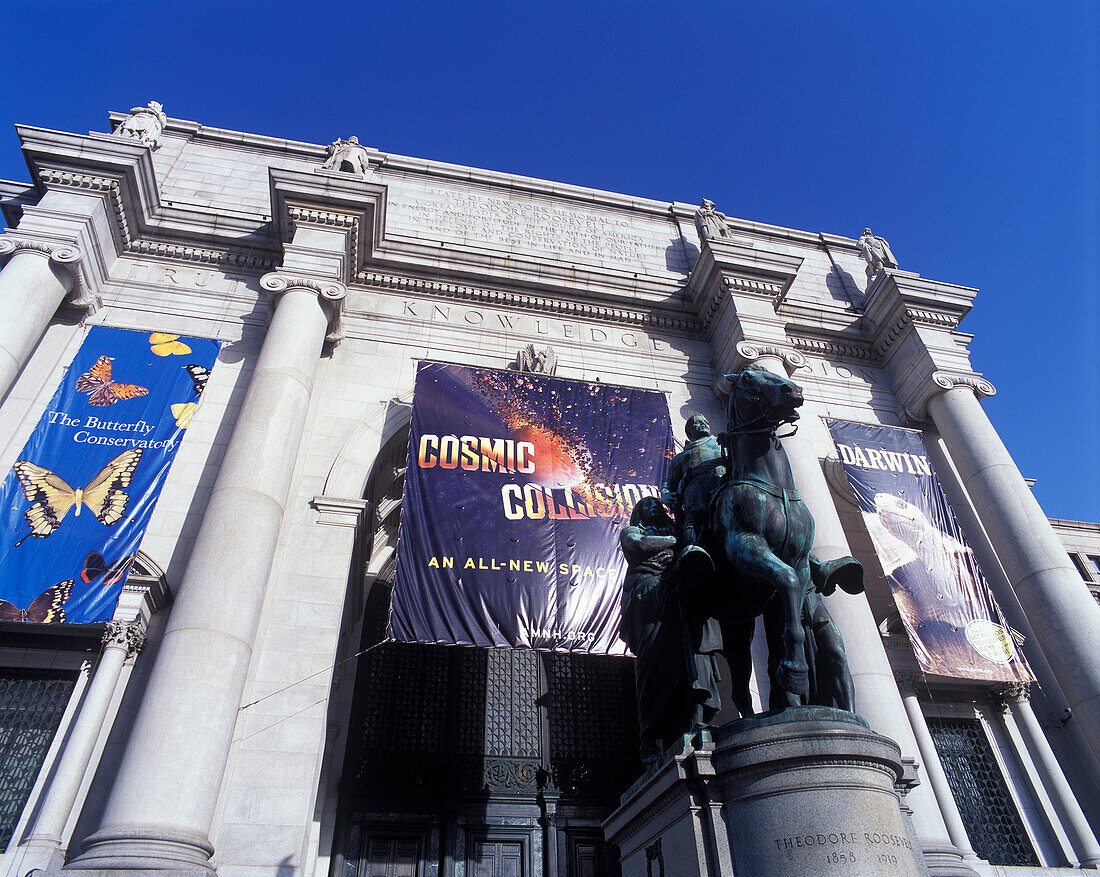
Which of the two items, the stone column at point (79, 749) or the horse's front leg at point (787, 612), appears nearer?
the horse's front leg at point (787, 612)

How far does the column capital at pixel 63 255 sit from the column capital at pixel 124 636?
19.1 ft

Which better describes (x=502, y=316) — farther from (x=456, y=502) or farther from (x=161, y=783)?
(x=161, y=783)

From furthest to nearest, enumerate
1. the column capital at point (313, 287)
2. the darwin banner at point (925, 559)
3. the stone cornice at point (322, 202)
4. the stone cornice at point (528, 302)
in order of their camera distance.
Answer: the stone cornice at point (528, 302) < the stone cornice at point (322, 202) < the column capital at point (313, 287) < the darwin banner at point (925, 559)

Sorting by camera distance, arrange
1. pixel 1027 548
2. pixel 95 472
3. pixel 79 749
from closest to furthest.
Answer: pixel 79 749, pixel 95 472, pixel 1027 548

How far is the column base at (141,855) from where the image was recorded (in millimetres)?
6148

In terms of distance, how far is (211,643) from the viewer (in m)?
7.84

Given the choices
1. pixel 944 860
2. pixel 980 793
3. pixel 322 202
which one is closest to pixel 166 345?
pixel 322 202

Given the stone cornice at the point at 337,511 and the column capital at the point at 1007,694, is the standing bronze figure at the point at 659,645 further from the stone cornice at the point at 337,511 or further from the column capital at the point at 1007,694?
the column capital at the point at 1007,694

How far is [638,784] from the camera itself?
512 centimetres

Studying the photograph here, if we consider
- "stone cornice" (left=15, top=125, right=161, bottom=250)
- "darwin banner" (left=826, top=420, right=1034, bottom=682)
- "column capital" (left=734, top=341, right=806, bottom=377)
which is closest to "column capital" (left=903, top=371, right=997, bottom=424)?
"darwin banner" (left=826, top=420, right=1034, bottom=682)

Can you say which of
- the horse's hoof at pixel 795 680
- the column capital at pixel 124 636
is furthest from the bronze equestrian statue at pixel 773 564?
the column capital at pixel 124 636

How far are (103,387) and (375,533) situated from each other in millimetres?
5169

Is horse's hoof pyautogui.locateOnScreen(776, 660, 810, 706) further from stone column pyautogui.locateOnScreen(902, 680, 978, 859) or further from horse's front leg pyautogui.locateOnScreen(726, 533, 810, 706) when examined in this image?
stone column pyautogui.locateOnScreen(902, 680, 978, 859)

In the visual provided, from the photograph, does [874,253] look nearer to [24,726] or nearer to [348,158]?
A: [348,158]
